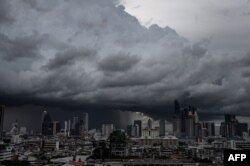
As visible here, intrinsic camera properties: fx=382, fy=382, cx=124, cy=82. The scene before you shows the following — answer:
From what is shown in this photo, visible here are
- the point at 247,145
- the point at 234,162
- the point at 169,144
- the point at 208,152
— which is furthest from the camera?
the point at 169,144

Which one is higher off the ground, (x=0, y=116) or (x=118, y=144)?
(x=0, y=116)

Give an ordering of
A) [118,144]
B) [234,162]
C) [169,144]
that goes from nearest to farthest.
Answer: [234,162] → [118,144] → [169,144]

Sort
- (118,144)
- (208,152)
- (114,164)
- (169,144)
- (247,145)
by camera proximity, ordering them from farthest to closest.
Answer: (169,144), (247,145), (208,152), (118,144), (114,164)

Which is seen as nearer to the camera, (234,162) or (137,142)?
(234,162)

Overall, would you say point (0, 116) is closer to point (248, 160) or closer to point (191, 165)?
point (191, 165)

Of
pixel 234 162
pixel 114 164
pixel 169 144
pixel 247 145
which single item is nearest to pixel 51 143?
pixel 169 144

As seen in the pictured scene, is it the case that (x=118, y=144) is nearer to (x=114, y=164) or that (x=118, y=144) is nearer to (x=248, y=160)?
(x=114, y=164)

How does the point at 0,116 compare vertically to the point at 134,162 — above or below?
above

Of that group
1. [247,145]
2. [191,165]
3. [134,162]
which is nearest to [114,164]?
[134,162]

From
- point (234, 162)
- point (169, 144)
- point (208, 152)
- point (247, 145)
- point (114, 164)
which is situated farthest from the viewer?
point (169, 144)
